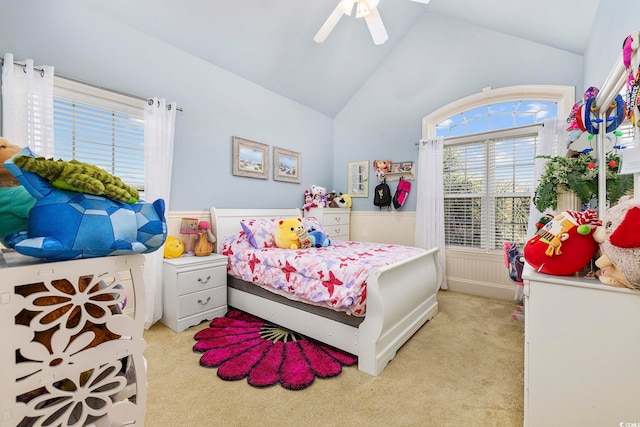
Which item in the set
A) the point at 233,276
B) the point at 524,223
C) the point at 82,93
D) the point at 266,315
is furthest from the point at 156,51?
the point at 524,223

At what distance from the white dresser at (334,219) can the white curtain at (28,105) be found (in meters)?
3.00

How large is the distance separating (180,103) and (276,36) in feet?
4.49

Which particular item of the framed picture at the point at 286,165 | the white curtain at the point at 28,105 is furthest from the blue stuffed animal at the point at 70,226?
the framed picture at the point at 286,165

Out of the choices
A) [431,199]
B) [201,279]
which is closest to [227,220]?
[201,279]

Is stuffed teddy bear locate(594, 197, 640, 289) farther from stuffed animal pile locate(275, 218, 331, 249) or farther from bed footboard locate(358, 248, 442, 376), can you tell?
stuffed animal pile locate(275, 218, 331, 249)

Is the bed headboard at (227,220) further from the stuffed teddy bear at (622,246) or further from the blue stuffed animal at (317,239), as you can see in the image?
the stuffed teddy bear at (622,246)

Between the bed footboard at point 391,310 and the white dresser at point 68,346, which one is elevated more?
the white dresser at point 68,346

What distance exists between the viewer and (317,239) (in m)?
3.22

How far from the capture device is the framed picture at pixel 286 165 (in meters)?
4.15

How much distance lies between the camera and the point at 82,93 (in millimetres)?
2447

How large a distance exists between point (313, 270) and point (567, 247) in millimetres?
1587

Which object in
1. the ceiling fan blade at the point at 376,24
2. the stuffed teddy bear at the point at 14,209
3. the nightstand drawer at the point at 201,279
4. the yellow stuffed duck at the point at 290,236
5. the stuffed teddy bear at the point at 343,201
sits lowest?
the nightstand drawer at the point at 201,279

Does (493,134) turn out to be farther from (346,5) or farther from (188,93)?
(188,93)

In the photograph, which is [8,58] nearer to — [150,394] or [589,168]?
[150,394]
